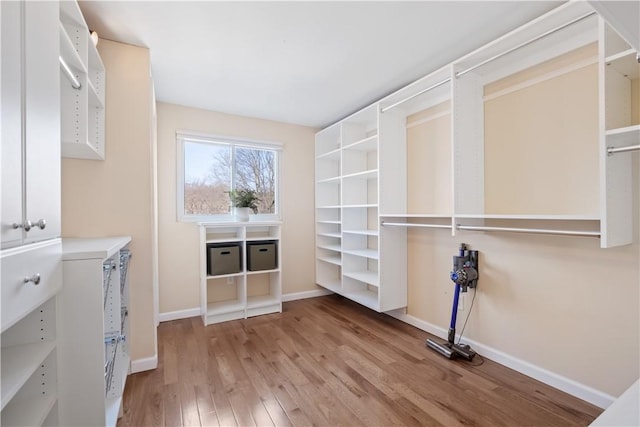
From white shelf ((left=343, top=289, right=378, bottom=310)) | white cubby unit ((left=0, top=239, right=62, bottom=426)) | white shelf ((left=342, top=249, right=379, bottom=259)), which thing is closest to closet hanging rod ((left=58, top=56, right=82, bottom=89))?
white cubby unit ((left=0, top=239, right=62, bottom=426))

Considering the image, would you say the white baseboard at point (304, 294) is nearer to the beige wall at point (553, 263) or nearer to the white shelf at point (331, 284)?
the white shelf at point (331, 284)

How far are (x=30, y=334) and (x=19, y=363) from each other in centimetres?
18

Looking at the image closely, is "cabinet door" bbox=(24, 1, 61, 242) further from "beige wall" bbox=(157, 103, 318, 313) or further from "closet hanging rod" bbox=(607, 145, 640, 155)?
"closet hanging rod" bbox=(607, 145, 640, 155)

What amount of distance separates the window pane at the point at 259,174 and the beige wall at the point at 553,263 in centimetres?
239

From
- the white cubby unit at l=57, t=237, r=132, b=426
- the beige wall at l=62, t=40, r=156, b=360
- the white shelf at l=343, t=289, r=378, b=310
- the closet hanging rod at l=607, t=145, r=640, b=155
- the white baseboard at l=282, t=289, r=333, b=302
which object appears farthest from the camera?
the white baseboard at l=282, t=289, r=333, b=302

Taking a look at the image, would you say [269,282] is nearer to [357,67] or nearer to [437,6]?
[357,67]

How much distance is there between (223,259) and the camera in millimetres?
3109

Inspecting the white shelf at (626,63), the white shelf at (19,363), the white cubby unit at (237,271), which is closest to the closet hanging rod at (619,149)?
the white shelf at (626,63)

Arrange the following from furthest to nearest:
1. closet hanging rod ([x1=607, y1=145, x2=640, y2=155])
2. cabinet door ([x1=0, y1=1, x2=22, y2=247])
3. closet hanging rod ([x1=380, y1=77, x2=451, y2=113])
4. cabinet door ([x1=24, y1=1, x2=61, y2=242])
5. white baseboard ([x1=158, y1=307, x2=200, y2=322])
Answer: white baseboard ([x1=158, y1=307, x2=200, y2=322]) → closet hanging rod ([x1=380, y1=77, x2=451, y2=113]) → closet hanging rod ([x1=607, y1=145, x2=640, y2=155]) → cabinet door ([x1=24, y1=1, x2=61, y2=242]) → cabinet door ([x1=0, y1=1, x2=22, y2=247])

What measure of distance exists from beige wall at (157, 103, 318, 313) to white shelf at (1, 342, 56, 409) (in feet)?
7.11

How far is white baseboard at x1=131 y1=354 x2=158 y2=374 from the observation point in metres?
2.11

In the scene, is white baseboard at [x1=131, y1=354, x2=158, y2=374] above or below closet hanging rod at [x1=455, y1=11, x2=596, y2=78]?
below

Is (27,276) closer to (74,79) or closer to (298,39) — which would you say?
(74,79)

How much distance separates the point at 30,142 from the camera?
0.87 meters
